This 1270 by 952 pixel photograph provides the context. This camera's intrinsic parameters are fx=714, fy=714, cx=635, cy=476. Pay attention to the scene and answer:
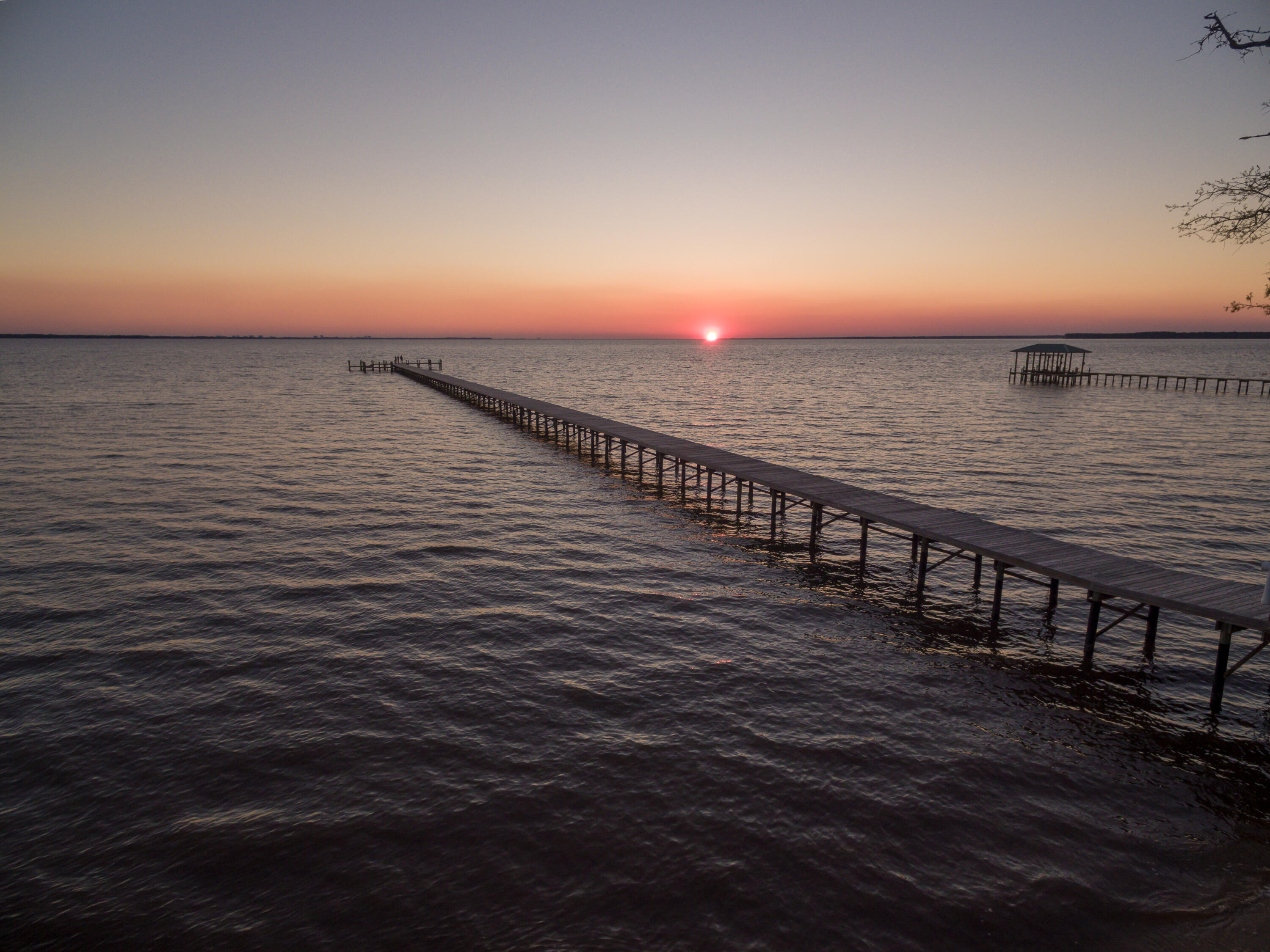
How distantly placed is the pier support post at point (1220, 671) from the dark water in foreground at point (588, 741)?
376 millimetres

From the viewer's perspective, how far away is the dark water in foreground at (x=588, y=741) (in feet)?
26.8

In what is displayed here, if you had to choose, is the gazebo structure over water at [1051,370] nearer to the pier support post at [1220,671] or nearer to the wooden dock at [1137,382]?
the wooden dock at [1137,382]

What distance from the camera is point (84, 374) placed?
101 meters

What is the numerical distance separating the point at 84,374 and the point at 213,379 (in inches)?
831

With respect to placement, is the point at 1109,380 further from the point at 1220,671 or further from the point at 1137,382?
the point at 1220,671

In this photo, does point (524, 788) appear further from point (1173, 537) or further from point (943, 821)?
point (1173, 537)

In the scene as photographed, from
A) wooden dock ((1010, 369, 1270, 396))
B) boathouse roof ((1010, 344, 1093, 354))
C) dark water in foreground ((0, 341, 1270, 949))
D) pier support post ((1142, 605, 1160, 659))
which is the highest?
boathouse roof ((1010, 344, 1093, 354))

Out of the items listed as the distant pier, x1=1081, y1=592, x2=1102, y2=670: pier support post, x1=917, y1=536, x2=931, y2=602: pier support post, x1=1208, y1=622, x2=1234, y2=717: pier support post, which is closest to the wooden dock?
the distant pier

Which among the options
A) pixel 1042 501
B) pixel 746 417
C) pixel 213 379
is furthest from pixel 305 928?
pixel 213 379

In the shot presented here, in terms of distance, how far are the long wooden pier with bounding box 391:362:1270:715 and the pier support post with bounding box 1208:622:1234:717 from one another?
0.06 ft

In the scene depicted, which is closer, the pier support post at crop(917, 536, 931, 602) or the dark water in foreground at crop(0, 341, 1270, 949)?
the dark water in foreground at crop(0, 341, 1270, 949)

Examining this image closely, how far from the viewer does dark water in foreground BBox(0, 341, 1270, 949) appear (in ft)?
26.8

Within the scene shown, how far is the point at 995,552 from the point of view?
1552 cm

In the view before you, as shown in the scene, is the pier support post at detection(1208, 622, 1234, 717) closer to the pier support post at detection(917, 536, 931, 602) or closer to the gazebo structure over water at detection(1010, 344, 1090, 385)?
the pier support post at detection(917, 536, 931, 602)
